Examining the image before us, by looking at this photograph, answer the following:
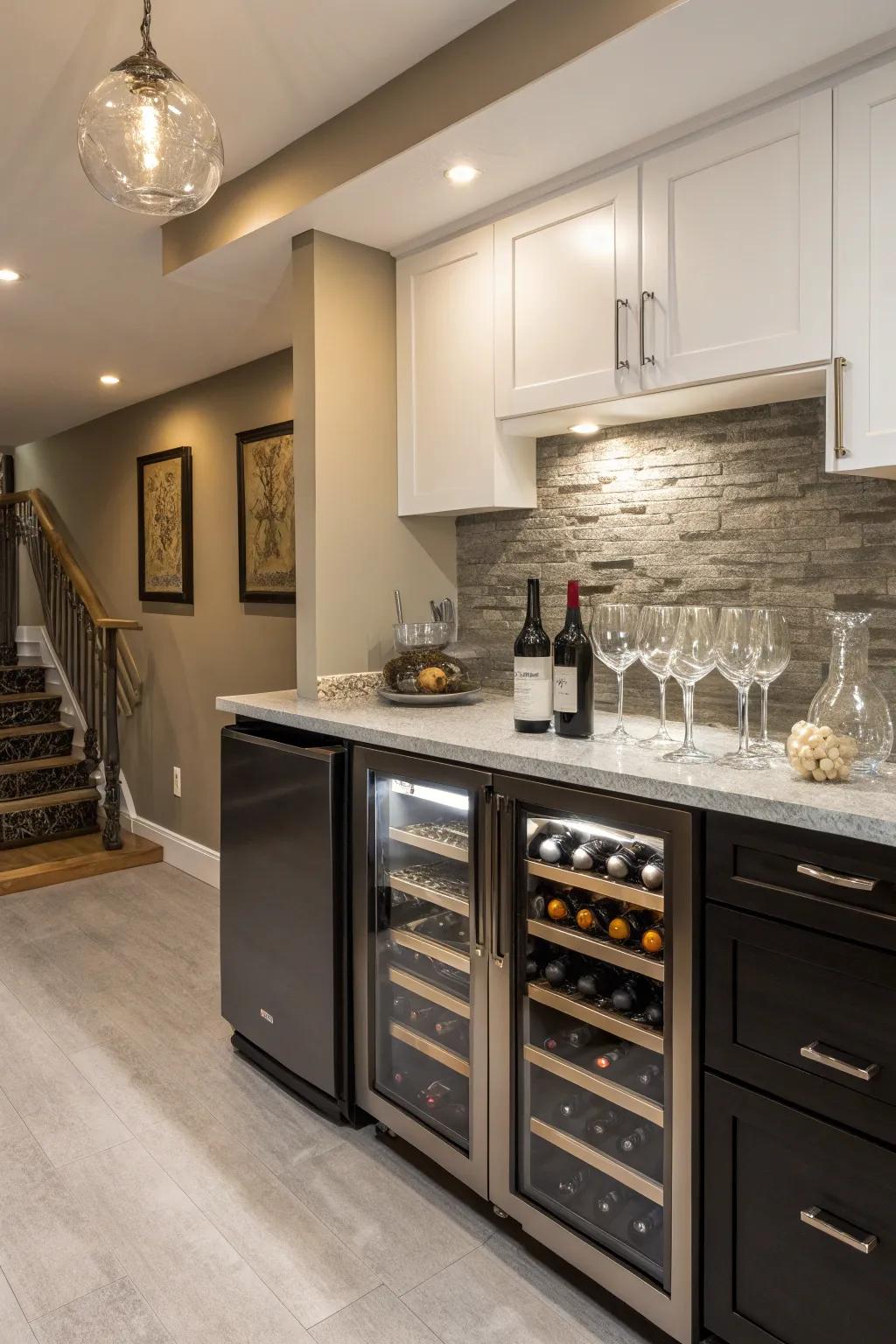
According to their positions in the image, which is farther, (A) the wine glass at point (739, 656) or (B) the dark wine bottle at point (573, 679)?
(B) the dark wine bottle at point (573, 679)

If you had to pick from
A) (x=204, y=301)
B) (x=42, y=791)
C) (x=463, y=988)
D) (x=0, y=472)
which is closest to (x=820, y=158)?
(x=463, y=988)

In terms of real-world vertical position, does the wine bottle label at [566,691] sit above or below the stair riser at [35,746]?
above

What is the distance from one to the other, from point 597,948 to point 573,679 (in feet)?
2.01

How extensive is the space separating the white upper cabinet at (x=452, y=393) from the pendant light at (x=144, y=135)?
1.17m

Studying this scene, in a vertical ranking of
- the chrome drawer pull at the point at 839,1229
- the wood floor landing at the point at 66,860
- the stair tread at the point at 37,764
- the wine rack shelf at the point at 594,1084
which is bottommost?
the wood floor landing at the point at 66,860

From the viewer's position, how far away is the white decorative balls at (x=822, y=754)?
1576 mm

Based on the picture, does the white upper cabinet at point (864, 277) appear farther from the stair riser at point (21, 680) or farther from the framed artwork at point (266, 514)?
the stair riser at point (21, 680)

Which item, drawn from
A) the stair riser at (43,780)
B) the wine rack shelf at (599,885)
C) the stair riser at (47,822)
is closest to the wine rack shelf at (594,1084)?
the wine rack shelf at (599,885)

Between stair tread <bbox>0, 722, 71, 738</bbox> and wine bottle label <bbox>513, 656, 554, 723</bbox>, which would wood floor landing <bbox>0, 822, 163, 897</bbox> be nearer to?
stair tread <bbox>0, 722, 71, 738</bbox>

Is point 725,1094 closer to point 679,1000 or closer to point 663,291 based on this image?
point 679,1000

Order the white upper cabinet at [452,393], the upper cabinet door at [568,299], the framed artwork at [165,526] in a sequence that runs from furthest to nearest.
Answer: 1. the framed artwork at [165,526]
2. the white upper cabinet at [452,393]
3. the upper cabinet door at [568,299]

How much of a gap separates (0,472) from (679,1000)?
271 inches

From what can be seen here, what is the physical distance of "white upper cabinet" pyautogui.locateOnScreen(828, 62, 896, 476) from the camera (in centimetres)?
169

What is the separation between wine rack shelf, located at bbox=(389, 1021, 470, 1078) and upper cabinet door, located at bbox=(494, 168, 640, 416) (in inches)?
62.5
